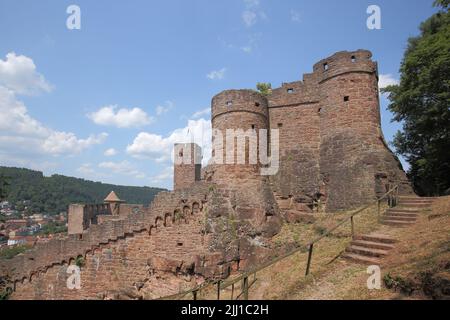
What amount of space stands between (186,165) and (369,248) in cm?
1608

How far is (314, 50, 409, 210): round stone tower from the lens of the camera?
41.8 ft

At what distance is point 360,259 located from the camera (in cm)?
736

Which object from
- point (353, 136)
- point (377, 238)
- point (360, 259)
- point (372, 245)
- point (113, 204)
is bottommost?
point (113, 204)

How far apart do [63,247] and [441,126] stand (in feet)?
67.2

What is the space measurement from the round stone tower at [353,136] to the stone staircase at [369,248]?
15.8ft

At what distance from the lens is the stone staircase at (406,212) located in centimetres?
923

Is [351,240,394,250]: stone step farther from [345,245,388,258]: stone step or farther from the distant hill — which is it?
the distant hill

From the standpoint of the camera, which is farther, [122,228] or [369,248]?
[122,228]

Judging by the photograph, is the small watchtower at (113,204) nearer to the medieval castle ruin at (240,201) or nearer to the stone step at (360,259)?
the medieval castle ruin at (240,201)

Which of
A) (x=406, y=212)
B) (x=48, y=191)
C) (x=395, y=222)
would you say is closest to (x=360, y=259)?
(x=395, y=222)

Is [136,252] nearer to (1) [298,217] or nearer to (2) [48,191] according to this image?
(1) [298,217]

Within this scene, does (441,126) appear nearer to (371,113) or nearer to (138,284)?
(371,113)

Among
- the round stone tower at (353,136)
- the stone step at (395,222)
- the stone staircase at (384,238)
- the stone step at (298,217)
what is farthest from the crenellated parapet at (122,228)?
the stone step at (395,222)
